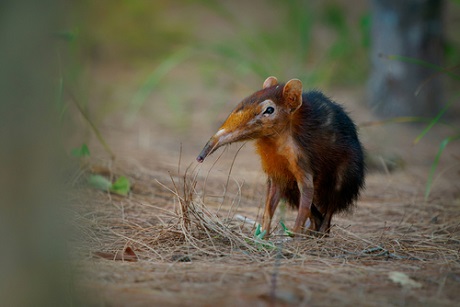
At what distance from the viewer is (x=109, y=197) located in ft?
16.7

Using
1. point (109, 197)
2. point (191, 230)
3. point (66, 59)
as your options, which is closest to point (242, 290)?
point (191, 230)

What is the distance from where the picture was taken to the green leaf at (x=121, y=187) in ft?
17.3

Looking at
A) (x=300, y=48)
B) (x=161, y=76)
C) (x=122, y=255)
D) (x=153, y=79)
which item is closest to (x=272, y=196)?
(x=122, y=255)

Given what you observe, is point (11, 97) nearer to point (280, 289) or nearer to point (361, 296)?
point (280, 289)

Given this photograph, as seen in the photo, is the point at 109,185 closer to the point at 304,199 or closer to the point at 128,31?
the point at 304,199

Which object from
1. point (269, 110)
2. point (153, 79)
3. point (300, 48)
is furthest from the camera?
point (300, 48)

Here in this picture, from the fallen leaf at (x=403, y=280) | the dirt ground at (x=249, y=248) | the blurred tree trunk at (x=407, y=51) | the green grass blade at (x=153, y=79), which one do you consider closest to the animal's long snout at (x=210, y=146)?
the dirt ground at (x=249, y=248)

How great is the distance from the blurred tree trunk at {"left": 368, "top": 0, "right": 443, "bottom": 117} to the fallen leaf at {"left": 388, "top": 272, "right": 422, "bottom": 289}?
15.9 feet

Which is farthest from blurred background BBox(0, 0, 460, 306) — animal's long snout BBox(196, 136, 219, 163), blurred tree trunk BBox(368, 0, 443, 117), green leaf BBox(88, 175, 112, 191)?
animal's long snout BBox(196, 136, 219, 163)

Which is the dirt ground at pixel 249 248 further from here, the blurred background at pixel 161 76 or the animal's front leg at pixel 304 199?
the blurred background at pixel 161 76

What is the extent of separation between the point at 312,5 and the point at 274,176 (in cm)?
628

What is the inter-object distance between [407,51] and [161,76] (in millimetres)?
3889

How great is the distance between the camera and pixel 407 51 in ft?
26.9

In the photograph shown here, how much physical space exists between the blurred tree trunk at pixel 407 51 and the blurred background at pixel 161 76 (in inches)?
0.5
